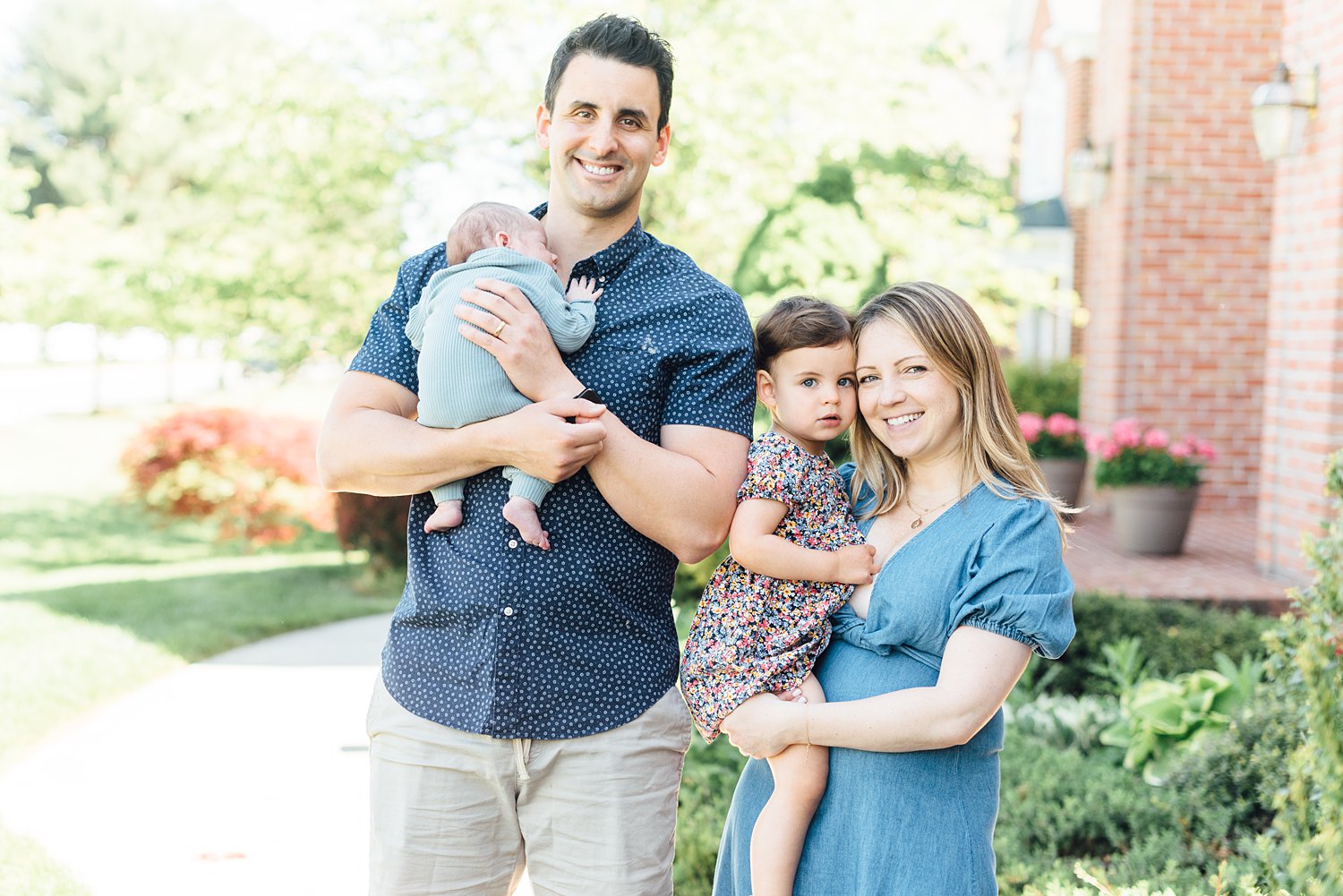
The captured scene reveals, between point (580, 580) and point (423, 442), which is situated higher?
point (423, 442)

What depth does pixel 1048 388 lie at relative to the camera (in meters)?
12.9

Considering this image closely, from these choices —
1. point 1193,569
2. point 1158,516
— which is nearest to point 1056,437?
point 1158,516

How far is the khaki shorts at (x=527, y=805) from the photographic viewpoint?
6.80 ft

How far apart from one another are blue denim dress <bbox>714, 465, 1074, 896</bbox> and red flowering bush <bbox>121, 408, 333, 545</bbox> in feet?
33.0

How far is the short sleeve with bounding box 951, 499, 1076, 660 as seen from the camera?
1884 millimetres

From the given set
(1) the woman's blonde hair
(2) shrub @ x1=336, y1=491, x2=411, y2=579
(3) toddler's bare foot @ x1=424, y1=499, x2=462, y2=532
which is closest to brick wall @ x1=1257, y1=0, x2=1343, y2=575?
(1) the woman's blonde hair

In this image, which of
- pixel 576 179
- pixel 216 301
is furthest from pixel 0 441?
pixel 576 179

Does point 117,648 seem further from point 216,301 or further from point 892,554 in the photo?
point 892,554

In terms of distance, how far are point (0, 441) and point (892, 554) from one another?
2542 cm

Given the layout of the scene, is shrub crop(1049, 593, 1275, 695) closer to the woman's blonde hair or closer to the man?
the woman's blonde hair

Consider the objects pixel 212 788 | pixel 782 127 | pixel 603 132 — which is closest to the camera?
pixel 603 132

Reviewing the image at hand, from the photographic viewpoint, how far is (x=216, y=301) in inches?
430

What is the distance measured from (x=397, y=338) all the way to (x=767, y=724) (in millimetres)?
985

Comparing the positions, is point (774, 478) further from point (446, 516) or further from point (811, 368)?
point (446, 516)
